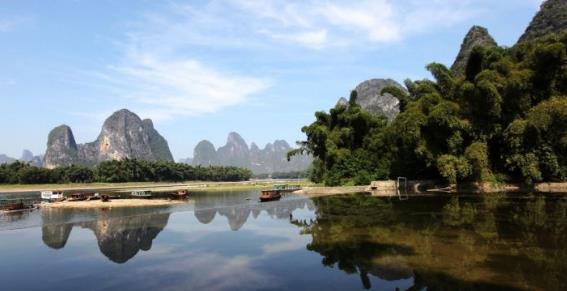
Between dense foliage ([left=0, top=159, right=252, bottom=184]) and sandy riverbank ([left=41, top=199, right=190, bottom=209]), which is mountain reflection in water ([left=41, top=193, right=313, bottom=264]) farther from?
dense foliage ([left=0, top=159, right=252, bottom=184])

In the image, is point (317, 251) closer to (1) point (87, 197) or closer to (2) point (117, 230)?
(2) point (117, 230)

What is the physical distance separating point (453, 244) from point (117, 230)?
22.6m

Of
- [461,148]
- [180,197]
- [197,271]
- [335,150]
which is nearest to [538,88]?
[461,148]

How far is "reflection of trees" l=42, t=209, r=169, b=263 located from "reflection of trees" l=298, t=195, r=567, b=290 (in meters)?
9.46

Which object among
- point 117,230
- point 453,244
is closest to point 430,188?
point 453,244

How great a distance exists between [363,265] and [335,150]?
168 feet

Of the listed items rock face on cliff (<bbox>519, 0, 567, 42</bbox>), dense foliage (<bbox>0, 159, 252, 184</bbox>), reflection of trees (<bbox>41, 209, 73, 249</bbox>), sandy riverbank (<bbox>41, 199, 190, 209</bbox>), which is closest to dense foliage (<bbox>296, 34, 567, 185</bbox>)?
sandy riverbank (<bbox>41, 199, 190, 209</bbox>)

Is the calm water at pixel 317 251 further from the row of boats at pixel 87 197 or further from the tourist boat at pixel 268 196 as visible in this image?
the row of boats at pixel 87 197

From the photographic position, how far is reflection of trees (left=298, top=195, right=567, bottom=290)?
1415cm

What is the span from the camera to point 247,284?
49.8ft

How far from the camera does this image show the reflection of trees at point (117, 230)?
954 inches

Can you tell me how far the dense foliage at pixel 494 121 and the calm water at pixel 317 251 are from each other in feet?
30.0

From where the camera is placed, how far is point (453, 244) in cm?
1936

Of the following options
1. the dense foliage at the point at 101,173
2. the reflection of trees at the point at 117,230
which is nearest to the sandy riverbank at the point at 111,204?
the reflection of trees at the point at 117,230
